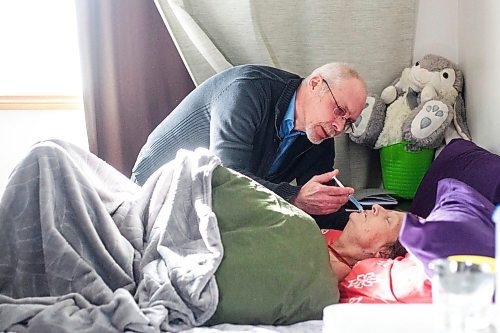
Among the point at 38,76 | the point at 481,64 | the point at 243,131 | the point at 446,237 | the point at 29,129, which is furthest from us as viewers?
the point at 38,76

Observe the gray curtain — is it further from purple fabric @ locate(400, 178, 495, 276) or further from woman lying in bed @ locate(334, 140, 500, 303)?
purple fabric @ locate(400, 178, 495, 276)

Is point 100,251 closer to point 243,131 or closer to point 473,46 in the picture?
point 243,131

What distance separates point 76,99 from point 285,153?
92cm

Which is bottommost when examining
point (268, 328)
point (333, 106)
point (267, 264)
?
point (268, 328)

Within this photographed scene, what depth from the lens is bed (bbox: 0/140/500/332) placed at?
1655 mm

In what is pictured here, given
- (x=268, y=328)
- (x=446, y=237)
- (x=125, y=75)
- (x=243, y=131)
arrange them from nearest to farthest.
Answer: (x=446, y=237)
(x=268, y=328)
(x=243, y=131)
(x=125, y=75)

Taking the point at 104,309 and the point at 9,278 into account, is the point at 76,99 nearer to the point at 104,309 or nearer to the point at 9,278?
the point at 9,278

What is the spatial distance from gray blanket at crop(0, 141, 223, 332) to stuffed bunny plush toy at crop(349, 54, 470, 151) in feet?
3.17

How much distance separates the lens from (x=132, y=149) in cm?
275

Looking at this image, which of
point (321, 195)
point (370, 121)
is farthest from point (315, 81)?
point (370, 121)

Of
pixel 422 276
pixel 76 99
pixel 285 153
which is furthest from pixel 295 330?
pixel 76 99

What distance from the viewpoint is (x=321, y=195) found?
2.12 meters

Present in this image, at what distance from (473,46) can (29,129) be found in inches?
66.8

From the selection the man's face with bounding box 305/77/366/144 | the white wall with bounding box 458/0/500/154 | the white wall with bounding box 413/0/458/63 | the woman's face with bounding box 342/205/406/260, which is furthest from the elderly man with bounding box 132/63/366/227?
the white wall with bounding box 413/0/458/63
